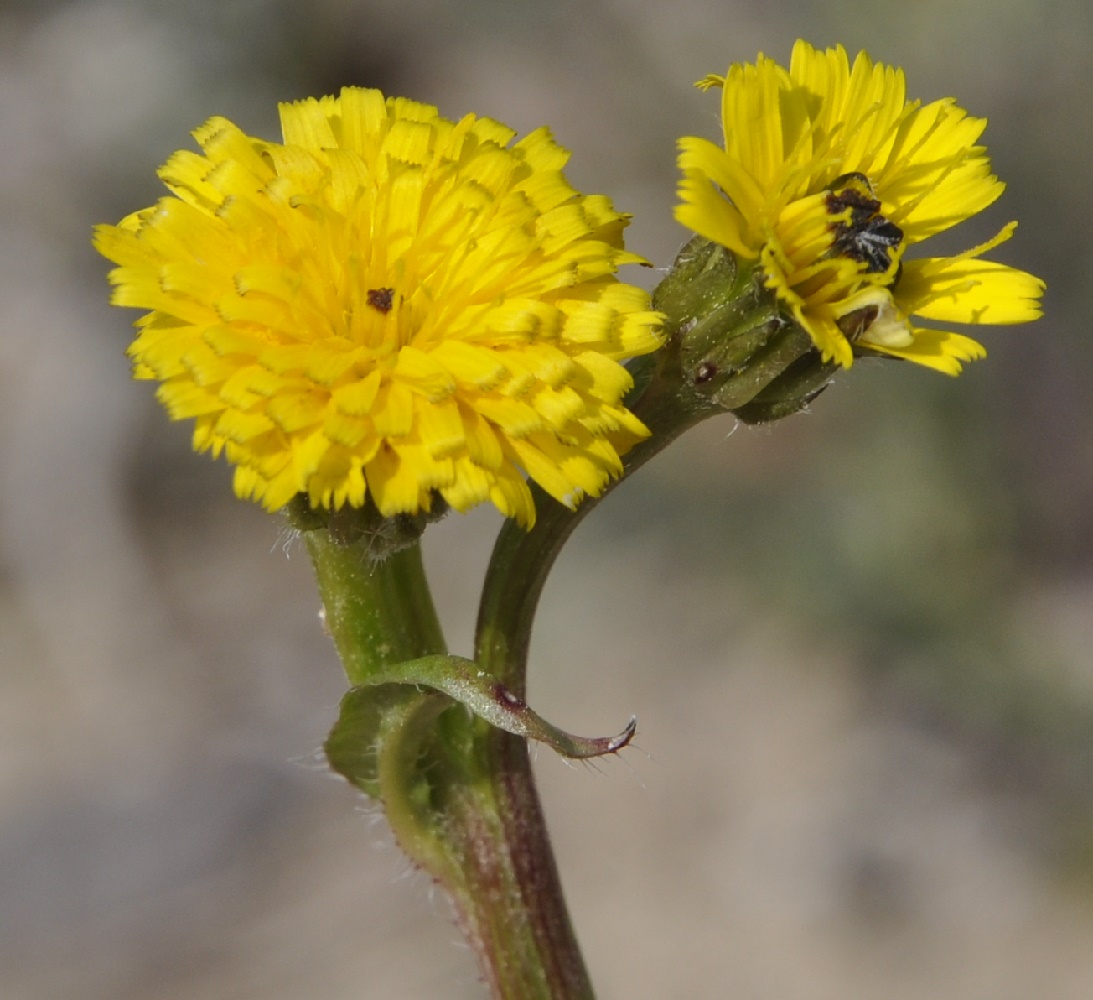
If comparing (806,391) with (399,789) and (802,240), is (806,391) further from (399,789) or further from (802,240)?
(399,789)

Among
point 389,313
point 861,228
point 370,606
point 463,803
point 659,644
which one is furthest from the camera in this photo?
point 659,644

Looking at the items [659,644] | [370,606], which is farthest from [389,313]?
[659,644]

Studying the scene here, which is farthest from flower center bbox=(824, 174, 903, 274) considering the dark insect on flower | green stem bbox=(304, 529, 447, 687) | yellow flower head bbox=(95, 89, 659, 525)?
green stem bbox=(304, 529, 447, 687)

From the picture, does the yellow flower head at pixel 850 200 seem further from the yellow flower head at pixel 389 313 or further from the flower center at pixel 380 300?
the flower center at pixel 380 300

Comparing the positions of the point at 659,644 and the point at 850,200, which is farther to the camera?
the point at 659,644

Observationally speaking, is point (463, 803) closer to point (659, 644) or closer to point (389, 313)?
point (389, 313)

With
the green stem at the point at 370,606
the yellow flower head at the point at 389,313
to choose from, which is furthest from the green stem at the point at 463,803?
the yellow flower head at the point at 389,313

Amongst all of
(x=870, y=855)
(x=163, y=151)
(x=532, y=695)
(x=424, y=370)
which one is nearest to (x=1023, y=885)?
(x=870, y=855)

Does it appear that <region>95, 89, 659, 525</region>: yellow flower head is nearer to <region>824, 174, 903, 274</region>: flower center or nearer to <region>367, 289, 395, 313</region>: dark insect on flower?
<region>367, 289, 395, 313</region>: dark insect on flower
